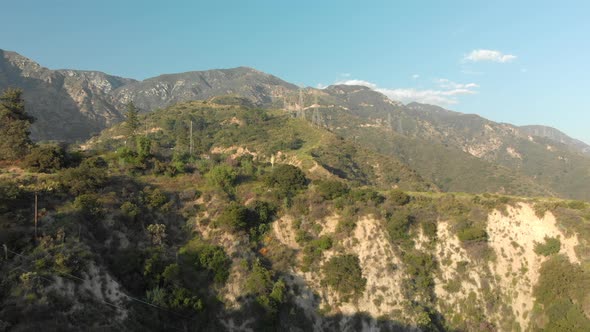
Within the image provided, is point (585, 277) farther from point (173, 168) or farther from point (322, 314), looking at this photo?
point (173, 168)

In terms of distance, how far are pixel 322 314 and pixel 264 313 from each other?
5739mm

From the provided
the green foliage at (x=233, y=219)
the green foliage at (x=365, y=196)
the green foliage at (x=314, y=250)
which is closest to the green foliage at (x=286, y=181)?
the green foliage at (x=365, y=196)

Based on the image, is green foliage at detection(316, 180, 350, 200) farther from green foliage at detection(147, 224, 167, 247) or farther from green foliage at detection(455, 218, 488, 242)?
green foliage at detection(147, 224, 167, 247)

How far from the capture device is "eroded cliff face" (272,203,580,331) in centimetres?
3356

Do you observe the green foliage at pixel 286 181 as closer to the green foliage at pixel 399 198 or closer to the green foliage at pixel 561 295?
the green foliage at pixel 399 198

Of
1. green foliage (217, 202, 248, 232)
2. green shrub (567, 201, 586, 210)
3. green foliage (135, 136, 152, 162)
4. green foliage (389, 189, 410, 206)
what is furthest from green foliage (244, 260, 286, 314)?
green shrub (567, 201, 586, 210)

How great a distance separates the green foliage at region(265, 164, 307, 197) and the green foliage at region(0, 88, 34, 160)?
94.6 ft

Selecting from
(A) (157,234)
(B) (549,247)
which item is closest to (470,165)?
(B) (549,247)

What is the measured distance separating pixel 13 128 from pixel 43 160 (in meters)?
8.03

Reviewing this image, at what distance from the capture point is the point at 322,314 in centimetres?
3203

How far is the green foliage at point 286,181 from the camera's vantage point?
43.6 meters

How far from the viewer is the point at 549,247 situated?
38.0m

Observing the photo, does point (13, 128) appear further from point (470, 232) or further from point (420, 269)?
point (470, 232)

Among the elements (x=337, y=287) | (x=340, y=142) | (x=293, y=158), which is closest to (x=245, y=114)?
(x=340, y=142)
